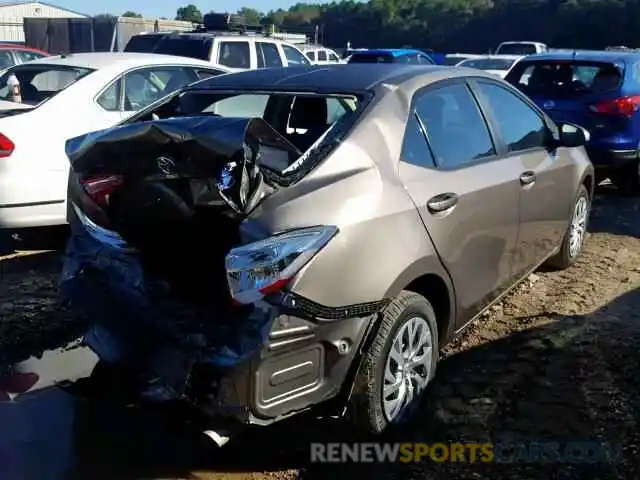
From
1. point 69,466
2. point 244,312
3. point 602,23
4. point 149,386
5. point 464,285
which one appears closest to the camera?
point 244,312

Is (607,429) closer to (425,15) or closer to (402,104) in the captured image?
(402,104)

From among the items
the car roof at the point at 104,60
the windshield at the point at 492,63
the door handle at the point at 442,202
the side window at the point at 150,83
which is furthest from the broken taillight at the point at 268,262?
the windshield at the point at 492,63

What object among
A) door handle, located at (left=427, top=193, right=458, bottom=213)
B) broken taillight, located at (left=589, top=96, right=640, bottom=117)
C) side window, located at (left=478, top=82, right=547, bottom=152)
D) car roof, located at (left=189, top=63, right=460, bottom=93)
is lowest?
broken taillight, located at (left=589, top=96, right=640, bottom=117)

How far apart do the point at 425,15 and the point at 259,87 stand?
185 ft

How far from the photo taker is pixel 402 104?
368cm

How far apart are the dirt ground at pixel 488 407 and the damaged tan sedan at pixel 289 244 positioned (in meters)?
0.28

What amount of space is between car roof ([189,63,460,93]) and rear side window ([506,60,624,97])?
181 inches

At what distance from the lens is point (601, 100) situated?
8.09 meters

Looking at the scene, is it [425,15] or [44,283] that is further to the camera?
[425,15]

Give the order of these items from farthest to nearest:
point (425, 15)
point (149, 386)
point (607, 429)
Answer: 1. point (425, 15)
2. point (607, 429)
3. point (149, 386)

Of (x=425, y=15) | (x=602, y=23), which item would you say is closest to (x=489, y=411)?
(x=602, y=23)

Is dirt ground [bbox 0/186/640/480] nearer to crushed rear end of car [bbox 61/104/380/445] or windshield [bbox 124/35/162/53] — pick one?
crushed rear end of car [bbox 61/104/380/445]

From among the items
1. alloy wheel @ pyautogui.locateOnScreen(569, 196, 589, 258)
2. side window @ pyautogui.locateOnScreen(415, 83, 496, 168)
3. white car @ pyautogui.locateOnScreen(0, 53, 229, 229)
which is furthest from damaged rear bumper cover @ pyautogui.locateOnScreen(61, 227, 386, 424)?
alloy wheel @ pyautogui.locateOnScreen(569, 196, 589, 258)

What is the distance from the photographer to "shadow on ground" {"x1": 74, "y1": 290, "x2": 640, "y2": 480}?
3.29m
